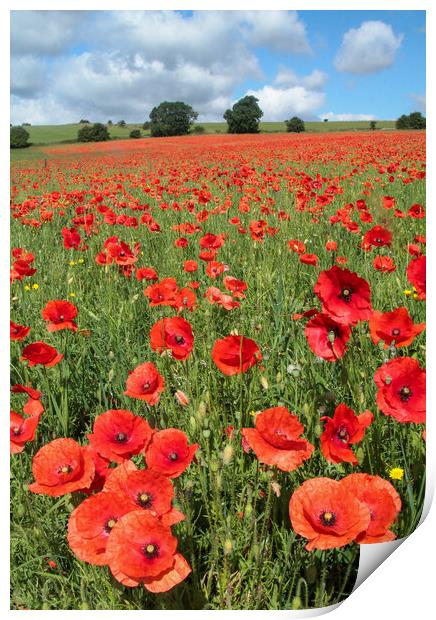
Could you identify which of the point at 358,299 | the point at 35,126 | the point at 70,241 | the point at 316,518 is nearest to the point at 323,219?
the point at 70,241

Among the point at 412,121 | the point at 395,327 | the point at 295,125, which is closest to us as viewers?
the point at 395,327

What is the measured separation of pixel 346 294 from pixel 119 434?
53 cm

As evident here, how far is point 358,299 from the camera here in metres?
1.06

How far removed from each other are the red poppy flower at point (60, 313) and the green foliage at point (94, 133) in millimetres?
713

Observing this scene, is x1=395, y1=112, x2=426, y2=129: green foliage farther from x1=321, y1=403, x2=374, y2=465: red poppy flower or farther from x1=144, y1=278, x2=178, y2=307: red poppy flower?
x1=321, y1=403, x2=374, y2=465: red poppy flower

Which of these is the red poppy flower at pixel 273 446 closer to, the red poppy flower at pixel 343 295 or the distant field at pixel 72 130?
the red poppy flower at pixel 343 295

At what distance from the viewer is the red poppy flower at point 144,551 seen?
0.76 metres

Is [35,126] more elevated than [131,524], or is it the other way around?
[35,126]

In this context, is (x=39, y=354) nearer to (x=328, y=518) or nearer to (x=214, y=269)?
(x=328, y=518)

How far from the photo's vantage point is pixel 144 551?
30.6 inches

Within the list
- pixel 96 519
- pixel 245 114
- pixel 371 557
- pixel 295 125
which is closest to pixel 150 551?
pixel 96 519
